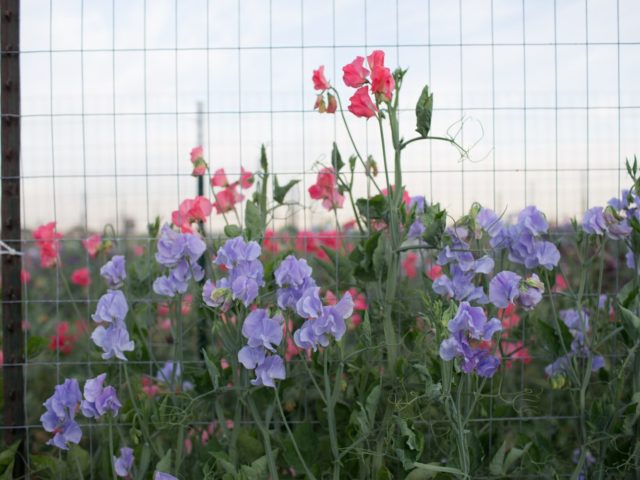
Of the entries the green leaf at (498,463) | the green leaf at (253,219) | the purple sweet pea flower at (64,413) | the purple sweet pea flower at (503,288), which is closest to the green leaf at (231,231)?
the green leaf at (253,219)

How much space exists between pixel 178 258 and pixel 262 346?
31 centimetres

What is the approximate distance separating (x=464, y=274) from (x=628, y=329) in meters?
0.39

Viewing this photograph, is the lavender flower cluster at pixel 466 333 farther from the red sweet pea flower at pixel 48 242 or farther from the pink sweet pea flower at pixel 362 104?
the red sweet pea flower at pixel 48 242

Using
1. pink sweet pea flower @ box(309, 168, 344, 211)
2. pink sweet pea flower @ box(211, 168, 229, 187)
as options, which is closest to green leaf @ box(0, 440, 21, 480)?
pink sweet pea flower @ box(211, 168, 229, 187)

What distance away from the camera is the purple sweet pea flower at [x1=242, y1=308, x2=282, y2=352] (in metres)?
1.86

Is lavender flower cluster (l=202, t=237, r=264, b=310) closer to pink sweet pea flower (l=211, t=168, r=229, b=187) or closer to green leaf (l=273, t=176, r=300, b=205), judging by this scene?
green leaf (l=273, t=176, r=300, b=205)

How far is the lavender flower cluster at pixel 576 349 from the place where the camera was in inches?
84.8

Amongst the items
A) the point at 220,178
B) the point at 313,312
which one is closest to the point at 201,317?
the point at 220,178

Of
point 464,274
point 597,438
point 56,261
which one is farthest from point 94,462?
point 597,438

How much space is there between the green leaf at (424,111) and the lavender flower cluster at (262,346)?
0.50 meters

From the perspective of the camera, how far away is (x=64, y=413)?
206 centimetres

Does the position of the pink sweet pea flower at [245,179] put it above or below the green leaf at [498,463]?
A: above

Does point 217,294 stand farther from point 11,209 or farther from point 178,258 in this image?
point 11,209

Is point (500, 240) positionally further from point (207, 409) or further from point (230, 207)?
point (207, 409)
